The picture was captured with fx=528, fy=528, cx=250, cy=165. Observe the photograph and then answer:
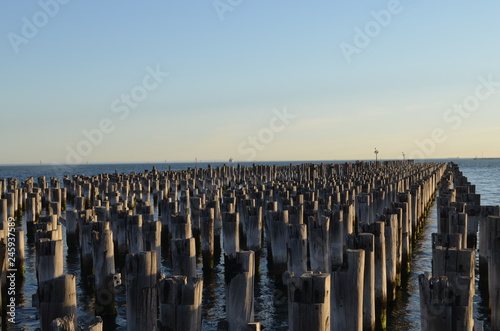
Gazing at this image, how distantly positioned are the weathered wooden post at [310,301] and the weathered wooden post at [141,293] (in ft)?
6.68

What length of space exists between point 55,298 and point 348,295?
338 cm

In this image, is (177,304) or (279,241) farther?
(279,241)

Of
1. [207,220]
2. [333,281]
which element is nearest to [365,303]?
[333,281]

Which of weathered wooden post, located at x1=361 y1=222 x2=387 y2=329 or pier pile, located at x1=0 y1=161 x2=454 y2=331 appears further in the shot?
weathered wooden post, located at x1=361 y1=222 x2=387 y2=329

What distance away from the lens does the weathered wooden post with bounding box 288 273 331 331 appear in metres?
5.09

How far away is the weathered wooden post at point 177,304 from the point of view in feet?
17.5

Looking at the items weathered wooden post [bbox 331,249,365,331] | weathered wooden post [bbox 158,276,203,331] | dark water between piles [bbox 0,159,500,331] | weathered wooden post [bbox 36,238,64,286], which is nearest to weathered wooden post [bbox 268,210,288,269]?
dark water between piles [bbox 0,159,500,331]

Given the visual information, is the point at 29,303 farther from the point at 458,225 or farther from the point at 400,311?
the point at 458,225

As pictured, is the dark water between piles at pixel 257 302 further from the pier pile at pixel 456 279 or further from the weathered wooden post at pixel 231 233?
the pier pile at pixel 456 279

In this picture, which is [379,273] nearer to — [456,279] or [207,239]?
[456,279]

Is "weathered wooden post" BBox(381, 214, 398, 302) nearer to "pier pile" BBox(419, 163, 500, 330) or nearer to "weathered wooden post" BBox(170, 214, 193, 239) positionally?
"pier pile" BBox(419, 163, 500, 330)

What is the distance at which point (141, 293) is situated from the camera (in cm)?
639

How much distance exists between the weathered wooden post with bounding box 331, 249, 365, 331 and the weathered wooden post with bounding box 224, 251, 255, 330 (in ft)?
3.44

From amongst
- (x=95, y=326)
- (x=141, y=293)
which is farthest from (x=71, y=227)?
(x=95, y=326)
